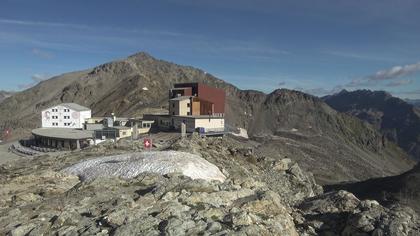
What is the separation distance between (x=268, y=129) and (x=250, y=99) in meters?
34.2

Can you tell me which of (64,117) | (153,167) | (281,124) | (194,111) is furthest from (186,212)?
(281,124)

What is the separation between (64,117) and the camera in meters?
102

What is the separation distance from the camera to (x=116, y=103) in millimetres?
160875

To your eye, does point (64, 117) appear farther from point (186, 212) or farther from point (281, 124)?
point (281, 124)

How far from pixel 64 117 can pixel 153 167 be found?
80584mm

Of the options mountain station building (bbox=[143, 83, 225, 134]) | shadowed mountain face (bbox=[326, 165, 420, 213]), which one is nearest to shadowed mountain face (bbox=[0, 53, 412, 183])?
shadowed mountain face (bbox=[326, 165, 420, 213])


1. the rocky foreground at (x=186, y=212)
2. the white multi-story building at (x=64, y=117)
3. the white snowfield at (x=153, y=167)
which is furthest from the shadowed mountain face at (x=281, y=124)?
the rocky foreground at (x=186, y=212)

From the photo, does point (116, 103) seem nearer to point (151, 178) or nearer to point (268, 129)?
point (268, 129)

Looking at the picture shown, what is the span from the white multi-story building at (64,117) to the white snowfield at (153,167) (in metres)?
73.5

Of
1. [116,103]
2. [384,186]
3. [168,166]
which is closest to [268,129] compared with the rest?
[116,103]

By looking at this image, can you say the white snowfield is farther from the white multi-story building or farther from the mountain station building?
the white multi-story building

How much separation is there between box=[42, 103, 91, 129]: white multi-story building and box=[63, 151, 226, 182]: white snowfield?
73527 mm

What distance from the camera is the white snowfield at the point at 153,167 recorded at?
88.4 ft

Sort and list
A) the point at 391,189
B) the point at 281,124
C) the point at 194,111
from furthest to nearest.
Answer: the point at 281,124
the point at 194,111
the point at 391,189
